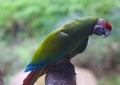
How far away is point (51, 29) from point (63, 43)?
3.06 m

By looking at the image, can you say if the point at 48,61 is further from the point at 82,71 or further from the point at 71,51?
the point at 82,71

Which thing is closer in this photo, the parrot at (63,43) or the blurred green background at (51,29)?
the parrot at (63,43)

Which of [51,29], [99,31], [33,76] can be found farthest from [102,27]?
[51,29]

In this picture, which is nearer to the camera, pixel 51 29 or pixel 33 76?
pixel 33 76

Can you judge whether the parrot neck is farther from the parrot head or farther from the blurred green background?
the blurred green background

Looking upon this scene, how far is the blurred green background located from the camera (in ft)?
12.2

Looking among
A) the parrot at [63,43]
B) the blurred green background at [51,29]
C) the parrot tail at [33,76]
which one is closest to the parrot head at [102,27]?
the parrot at [63,43]

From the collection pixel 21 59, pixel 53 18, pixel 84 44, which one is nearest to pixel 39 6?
pixel 53 18

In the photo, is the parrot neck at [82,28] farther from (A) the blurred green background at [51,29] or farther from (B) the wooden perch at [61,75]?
(A) the blurred green background at [51,29]

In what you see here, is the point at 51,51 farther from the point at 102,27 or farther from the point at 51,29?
the point at 51,29

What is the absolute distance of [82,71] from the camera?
148 inches

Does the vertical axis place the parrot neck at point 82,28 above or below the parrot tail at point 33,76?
above

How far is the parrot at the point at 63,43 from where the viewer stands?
2.10 ft

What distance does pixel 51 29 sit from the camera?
3713mm
